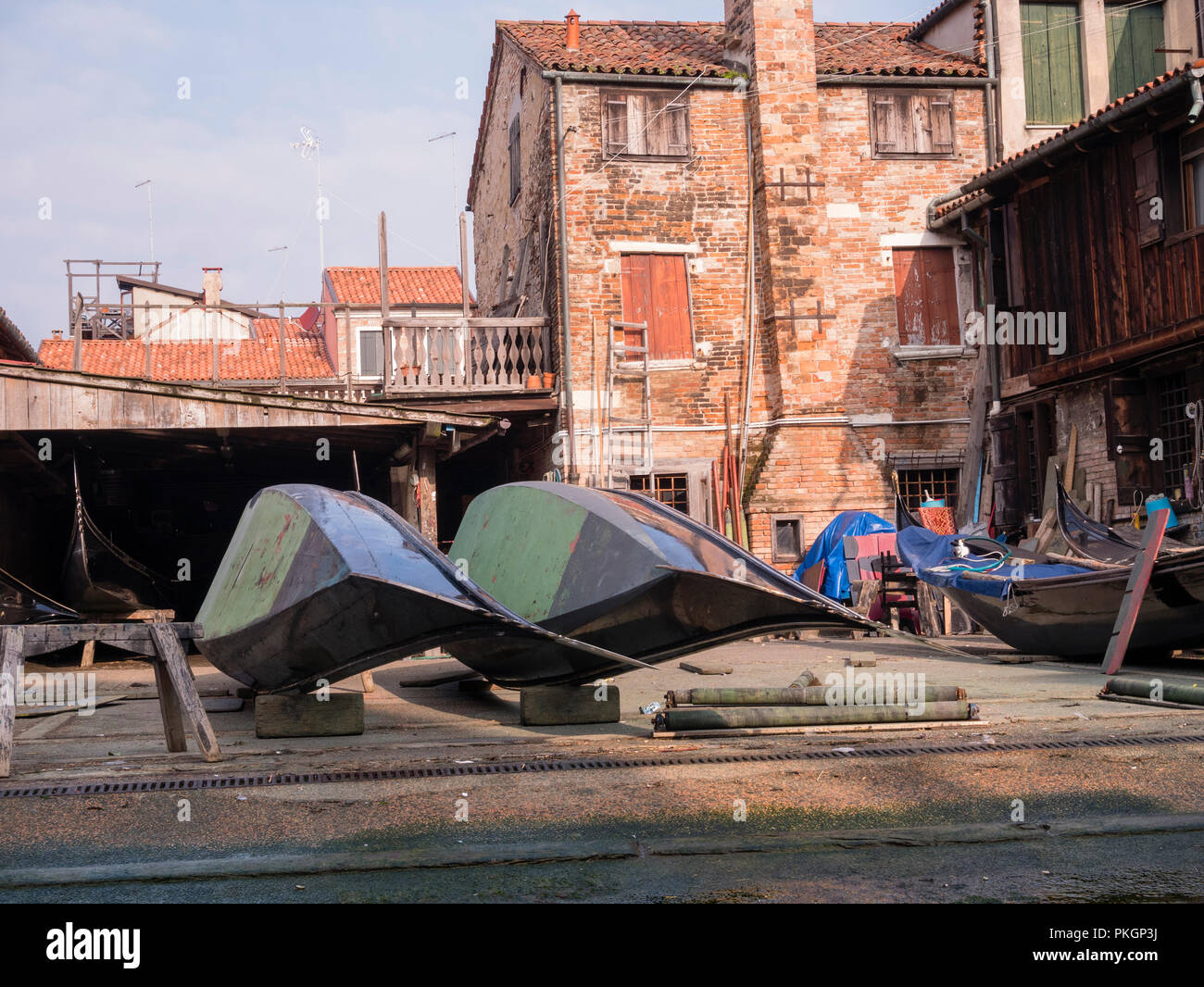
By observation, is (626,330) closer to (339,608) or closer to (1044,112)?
(1044,112)

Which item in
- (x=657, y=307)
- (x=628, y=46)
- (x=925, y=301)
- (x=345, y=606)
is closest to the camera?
(x=345, y=606)

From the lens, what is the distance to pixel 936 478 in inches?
738

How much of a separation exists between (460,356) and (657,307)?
10.4 feet

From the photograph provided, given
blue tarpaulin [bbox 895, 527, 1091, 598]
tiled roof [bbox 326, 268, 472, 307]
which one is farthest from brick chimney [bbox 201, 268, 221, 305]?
blue tarpaulin [bbox 895, 527, 1091, 598]

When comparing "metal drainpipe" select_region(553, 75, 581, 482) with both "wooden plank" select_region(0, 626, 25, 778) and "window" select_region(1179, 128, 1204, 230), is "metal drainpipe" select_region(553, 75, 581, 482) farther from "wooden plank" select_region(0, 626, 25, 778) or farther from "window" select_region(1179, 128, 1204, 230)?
"wooden plank" select_region(0, 626, 25, 778)

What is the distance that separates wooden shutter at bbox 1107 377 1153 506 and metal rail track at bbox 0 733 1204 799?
9082 millimetres

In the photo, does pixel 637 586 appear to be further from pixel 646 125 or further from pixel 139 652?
pixel 646 125

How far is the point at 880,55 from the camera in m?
20.2

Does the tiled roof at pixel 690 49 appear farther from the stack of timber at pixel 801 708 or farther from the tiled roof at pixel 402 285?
the tiled roof at pixel 402 285

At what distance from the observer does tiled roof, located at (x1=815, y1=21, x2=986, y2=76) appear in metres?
18.9

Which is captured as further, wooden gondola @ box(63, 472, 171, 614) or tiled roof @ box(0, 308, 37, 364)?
tiled roof @ box(0, 308, 37, 364)

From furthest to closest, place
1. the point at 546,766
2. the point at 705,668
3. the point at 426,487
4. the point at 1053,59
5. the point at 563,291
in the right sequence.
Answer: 1. the point at 1053,59
2. the point at 563,291
3. the point at 426,487
4. the point at 705,668
5. the point at 546,766

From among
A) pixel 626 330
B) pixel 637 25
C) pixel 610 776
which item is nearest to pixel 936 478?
pixel 626 330

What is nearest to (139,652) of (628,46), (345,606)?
(345,606)
